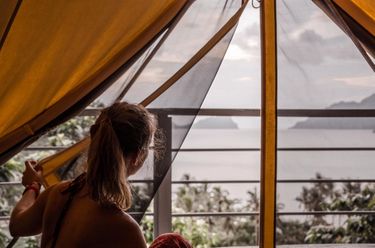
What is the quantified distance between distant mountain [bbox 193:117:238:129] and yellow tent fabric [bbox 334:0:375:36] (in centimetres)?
92

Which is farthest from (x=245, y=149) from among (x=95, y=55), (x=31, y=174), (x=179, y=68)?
(x=31, y=174)

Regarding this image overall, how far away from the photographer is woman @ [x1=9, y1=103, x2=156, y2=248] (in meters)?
1.30

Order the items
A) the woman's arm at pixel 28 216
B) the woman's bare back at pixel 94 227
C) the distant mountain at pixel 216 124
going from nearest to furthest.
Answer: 1. the woman's bare back at pixel 94 227
2. the woman's arm at pixel 28 216
3. the distant mountain at pixel 216 124

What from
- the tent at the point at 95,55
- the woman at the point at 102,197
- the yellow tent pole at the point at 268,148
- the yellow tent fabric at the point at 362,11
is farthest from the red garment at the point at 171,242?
the yellow tent fabric at the point at 362,11

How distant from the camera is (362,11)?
5.94 ft

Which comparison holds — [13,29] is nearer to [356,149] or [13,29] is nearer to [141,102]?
[141,102]

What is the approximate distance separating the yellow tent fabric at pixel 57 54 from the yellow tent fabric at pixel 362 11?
2.13 feet

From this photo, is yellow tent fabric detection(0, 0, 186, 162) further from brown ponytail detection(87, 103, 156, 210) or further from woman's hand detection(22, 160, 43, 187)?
brown ponytail detection(87, 103, 156, 210)

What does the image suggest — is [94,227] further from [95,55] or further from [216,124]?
Answer: [216,124]

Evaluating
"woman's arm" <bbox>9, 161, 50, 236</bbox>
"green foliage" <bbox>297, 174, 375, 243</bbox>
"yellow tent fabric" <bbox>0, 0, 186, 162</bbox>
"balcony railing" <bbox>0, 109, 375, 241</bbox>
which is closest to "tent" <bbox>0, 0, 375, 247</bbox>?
"yellow tent fabric" <bbox>0, 0, 186, 162</bbox>

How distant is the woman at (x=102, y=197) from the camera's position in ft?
4.27

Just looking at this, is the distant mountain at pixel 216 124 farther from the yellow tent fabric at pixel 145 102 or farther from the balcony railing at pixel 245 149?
the yellow tent fabric at pixel 145 102

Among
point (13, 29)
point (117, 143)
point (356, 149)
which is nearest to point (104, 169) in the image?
point (117, 143)

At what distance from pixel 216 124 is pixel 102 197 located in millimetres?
1503
